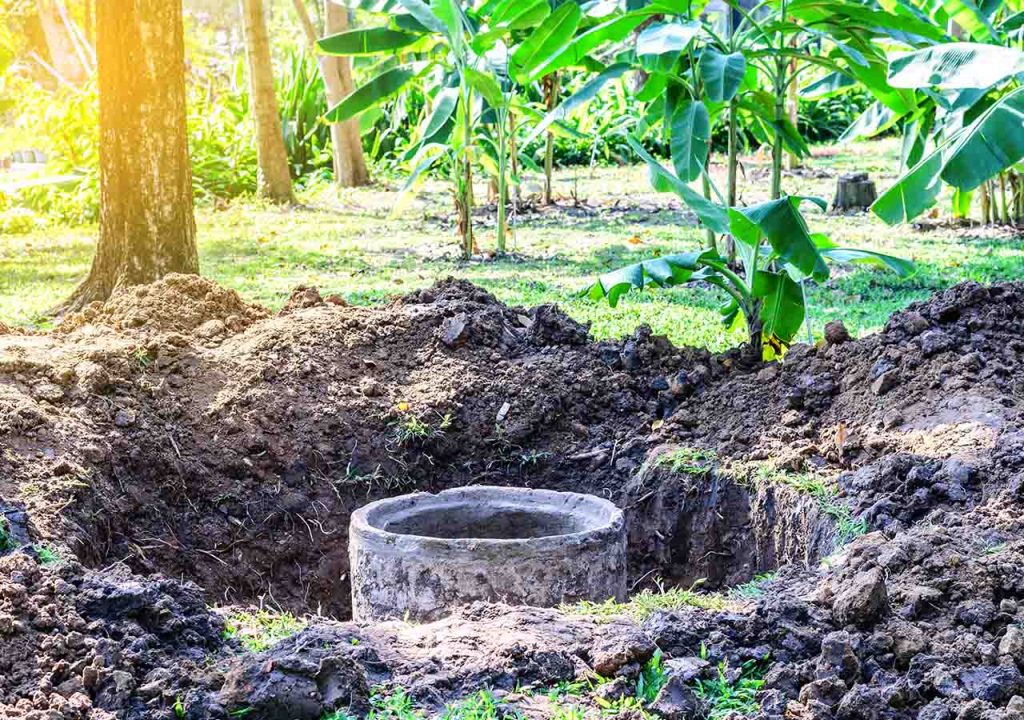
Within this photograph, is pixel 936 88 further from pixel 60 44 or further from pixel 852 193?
pixel 60 44

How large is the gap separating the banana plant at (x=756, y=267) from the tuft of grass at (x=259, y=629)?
2.67 m

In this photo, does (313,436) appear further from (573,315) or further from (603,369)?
(573,315)

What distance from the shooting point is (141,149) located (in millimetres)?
7992

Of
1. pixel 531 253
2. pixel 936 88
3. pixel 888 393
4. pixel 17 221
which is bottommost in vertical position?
pixel 888 393

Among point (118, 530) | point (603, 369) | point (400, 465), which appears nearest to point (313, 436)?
point (400, 465)

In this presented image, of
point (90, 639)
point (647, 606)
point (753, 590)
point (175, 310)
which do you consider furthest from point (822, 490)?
point (175, 310)

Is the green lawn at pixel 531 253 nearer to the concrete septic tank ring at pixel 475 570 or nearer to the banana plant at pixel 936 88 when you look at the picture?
the banana plant at pixel 936 88

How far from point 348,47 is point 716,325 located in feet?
14.1

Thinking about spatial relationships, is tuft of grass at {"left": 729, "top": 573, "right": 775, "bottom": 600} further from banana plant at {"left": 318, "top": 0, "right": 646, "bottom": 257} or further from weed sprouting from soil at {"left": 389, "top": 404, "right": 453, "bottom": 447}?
banana plant at {"left": 318, "top": 0, "right": 646, "bottom": 257}

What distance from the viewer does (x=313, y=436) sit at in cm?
616

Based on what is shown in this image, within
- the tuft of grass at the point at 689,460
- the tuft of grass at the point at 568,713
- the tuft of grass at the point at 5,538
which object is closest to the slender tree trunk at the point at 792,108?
the tuft of grass at the point at 689,460

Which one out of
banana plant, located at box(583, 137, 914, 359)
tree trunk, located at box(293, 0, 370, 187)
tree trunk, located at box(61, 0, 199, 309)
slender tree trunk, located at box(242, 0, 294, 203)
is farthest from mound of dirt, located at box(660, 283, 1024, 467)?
tree trunk, located at box(293, 0, 370, 187)

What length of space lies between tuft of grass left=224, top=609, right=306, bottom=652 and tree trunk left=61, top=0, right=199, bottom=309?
4.35 meters

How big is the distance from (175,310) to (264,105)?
24.8 ft
